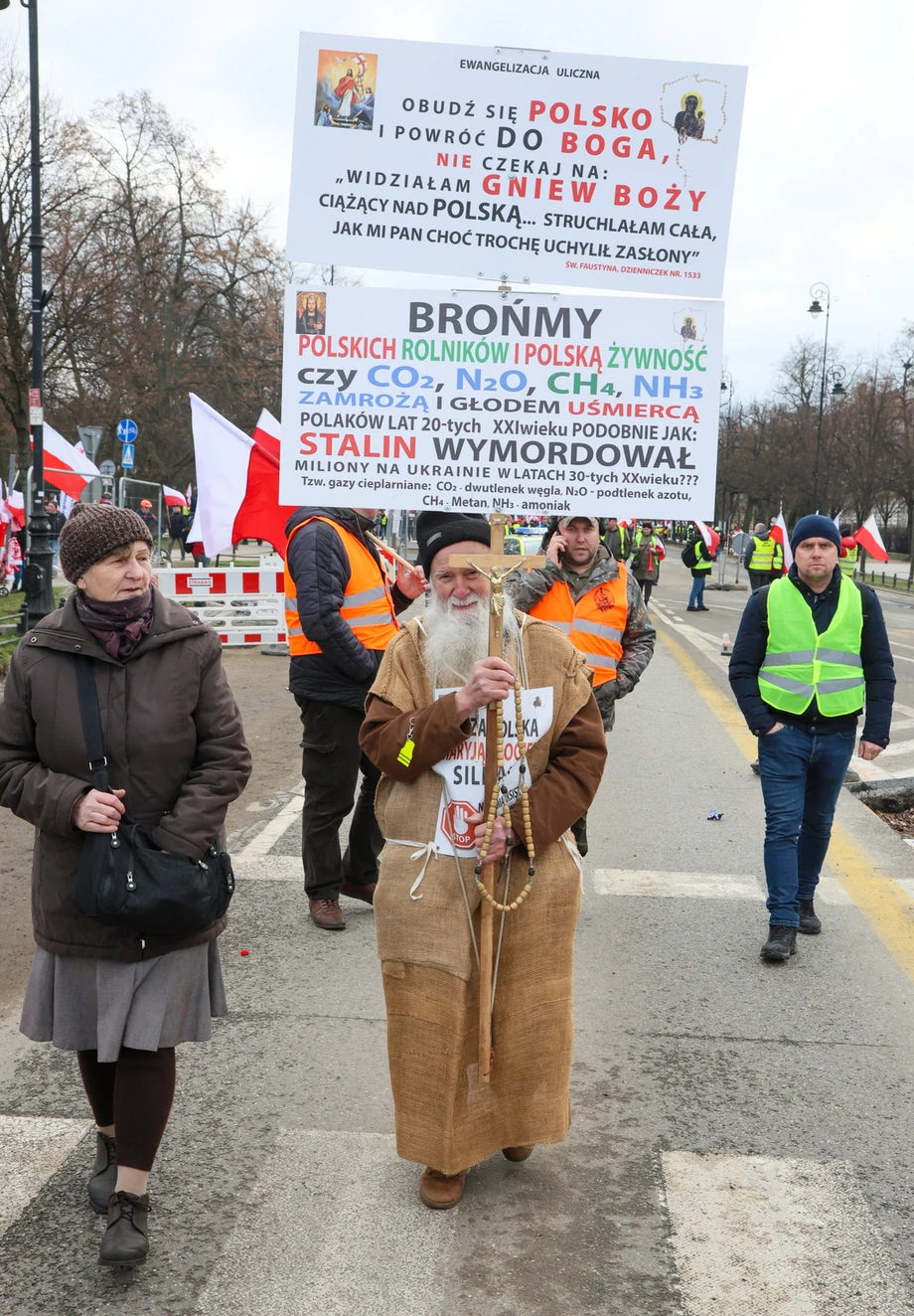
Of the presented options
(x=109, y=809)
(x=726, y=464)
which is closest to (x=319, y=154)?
(x=109, y=809)

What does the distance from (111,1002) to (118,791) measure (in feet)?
1.70

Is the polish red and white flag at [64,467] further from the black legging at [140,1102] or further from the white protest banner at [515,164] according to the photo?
the black legging at [140,1102]

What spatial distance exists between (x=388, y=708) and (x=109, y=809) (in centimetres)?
82

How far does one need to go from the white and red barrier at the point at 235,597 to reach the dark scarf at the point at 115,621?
525 inches

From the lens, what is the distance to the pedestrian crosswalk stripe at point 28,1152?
3.39 metres

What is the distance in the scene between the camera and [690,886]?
644cm

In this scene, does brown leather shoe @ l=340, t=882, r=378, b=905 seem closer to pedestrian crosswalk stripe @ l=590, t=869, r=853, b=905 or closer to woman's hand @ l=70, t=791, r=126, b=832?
pedestrian crosswalk stripe @ l=590, t=869, r=853, b=905

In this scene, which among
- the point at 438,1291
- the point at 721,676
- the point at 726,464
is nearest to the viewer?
the point at 438,1291

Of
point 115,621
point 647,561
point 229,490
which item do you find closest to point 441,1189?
point 115,621

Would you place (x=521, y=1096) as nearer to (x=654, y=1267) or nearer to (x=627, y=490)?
(x=654, y=1267)

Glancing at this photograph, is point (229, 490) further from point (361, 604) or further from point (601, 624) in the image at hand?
point (601, 624)

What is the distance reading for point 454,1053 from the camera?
11.0 ft

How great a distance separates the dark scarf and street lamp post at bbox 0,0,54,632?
13.1 meters

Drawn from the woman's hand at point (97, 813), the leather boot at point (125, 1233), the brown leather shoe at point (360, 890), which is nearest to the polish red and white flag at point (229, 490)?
the brown leather shoe at point (360, 890)
